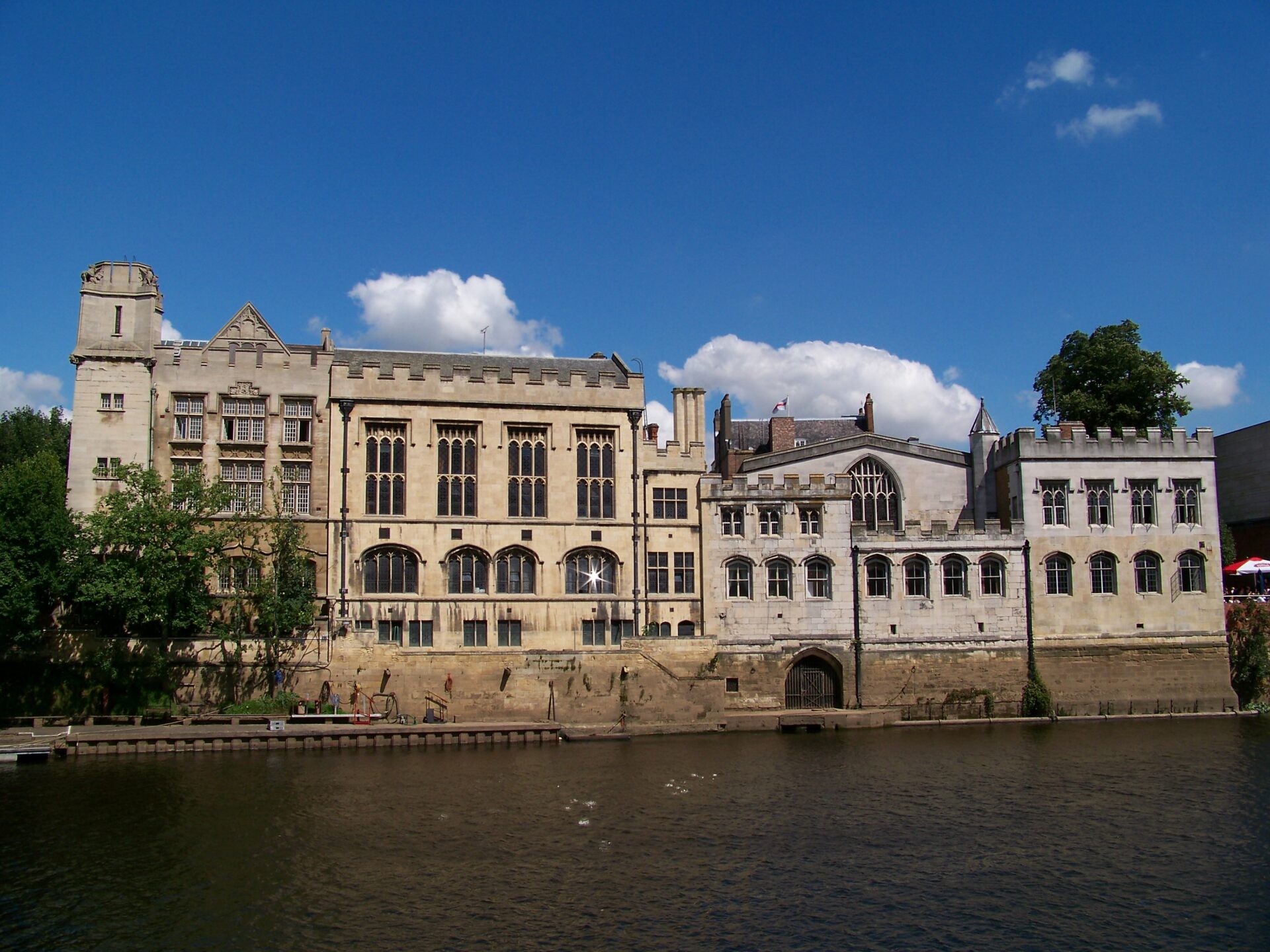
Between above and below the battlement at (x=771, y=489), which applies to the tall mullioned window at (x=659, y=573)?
below

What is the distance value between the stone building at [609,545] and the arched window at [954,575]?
11 centimetres

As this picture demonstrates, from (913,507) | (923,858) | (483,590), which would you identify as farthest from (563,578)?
(923,858)

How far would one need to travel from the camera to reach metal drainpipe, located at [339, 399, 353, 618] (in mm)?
48406

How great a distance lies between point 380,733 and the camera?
4309 centimetres

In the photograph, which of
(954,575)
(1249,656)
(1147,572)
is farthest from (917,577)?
(1249,656)

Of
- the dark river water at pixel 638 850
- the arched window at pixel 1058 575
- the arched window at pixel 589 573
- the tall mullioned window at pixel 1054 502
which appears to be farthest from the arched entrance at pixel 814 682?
the tall mullioned window at pixel 1054 502

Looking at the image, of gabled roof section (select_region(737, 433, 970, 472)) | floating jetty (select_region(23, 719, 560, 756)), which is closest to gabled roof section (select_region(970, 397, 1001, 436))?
gabled roof section (select_region(737, 433, 970, 472))

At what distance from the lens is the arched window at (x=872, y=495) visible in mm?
59469

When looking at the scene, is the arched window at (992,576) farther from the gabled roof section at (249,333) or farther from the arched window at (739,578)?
the gabled roof section at (249,333)

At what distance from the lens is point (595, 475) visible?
171 ft

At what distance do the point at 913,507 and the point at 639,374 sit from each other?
18509mm

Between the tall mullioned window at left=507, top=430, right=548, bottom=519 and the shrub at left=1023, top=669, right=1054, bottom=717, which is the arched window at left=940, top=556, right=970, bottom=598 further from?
the tall mullioned window at left=507, top=430, right=548, bottom=519

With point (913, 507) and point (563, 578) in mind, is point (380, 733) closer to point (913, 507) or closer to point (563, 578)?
point (563, 578)

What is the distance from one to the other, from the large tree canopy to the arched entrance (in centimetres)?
2378
